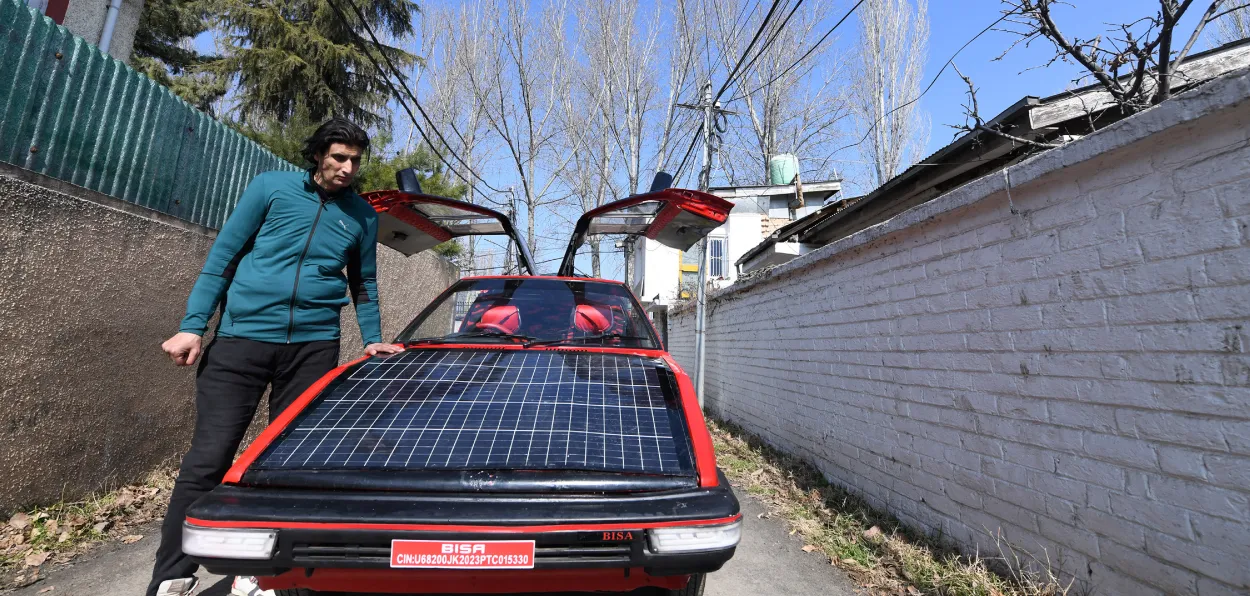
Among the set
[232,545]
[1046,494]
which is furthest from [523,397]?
[1046,494]

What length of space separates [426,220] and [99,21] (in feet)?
12.1

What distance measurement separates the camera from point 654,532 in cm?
153

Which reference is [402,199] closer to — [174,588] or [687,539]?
[174,588]

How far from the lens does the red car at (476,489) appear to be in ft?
4.92

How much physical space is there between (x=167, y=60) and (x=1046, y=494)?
16498 millimetres

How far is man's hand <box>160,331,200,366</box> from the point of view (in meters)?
2.08

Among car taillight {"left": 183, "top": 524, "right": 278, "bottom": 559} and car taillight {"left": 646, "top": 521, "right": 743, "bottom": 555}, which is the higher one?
car taillight {"left": 646, "top": 521, "right": 743, "bottom": 555}

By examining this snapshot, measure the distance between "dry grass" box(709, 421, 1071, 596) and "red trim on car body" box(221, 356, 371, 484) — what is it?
256 centimetres

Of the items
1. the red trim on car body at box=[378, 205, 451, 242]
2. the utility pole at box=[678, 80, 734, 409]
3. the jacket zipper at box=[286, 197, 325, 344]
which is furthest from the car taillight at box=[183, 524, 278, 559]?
the utility pole at box=[678, 80, 734, 409]

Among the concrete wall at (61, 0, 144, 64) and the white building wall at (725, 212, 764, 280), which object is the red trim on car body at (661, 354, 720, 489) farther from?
the white building wall at (725, 212, 764, 280)

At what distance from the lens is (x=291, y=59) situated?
9.79 m

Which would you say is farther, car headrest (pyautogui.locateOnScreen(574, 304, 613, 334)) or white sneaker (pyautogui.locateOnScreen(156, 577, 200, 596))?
car headrest (pyautogui.locateOnScreen(574, 304, 613, 334))

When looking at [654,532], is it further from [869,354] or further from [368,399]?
[869,354]

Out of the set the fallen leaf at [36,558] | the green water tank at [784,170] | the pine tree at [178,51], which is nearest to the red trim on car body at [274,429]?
the fallen leaf at [36,558]
